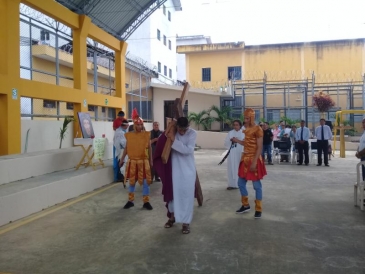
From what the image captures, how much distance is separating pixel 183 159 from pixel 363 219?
2974 millimetres

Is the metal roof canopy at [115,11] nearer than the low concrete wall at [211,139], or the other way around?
the metal roof canopy at [115,11]

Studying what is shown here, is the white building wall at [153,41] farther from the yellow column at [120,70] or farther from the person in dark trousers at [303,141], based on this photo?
the person in dark trousers at [303,141]

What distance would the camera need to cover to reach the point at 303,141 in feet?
42.3

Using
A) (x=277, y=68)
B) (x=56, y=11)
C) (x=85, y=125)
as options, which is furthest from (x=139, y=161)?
(x=277, y=68)

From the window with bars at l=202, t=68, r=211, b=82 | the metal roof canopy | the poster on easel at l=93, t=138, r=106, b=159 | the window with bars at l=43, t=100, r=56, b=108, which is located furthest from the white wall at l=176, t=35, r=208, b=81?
the poster on easel at l=93, t=138, r=106, b=159

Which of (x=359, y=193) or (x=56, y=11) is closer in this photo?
(x=359, y=193)

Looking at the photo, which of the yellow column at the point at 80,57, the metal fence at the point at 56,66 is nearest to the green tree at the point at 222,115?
the metal fence at the point at 56,66

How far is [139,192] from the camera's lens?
806 centimetres

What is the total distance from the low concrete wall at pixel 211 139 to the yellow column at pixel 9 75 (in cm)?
1320

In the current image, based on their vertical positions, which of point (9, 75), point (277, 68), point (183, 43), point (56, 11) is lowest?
point (9, 75)

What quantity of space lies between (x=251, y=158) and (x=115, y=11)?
10700 mm

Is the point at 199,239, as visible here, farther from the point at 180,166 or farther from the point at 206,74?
the point at 206,74

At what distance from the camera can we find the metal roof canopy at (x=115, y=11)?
1249 cm

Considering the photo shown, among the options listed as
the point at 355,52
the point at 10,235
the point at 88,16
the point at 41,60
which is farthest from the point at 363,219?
the point at 355,52
